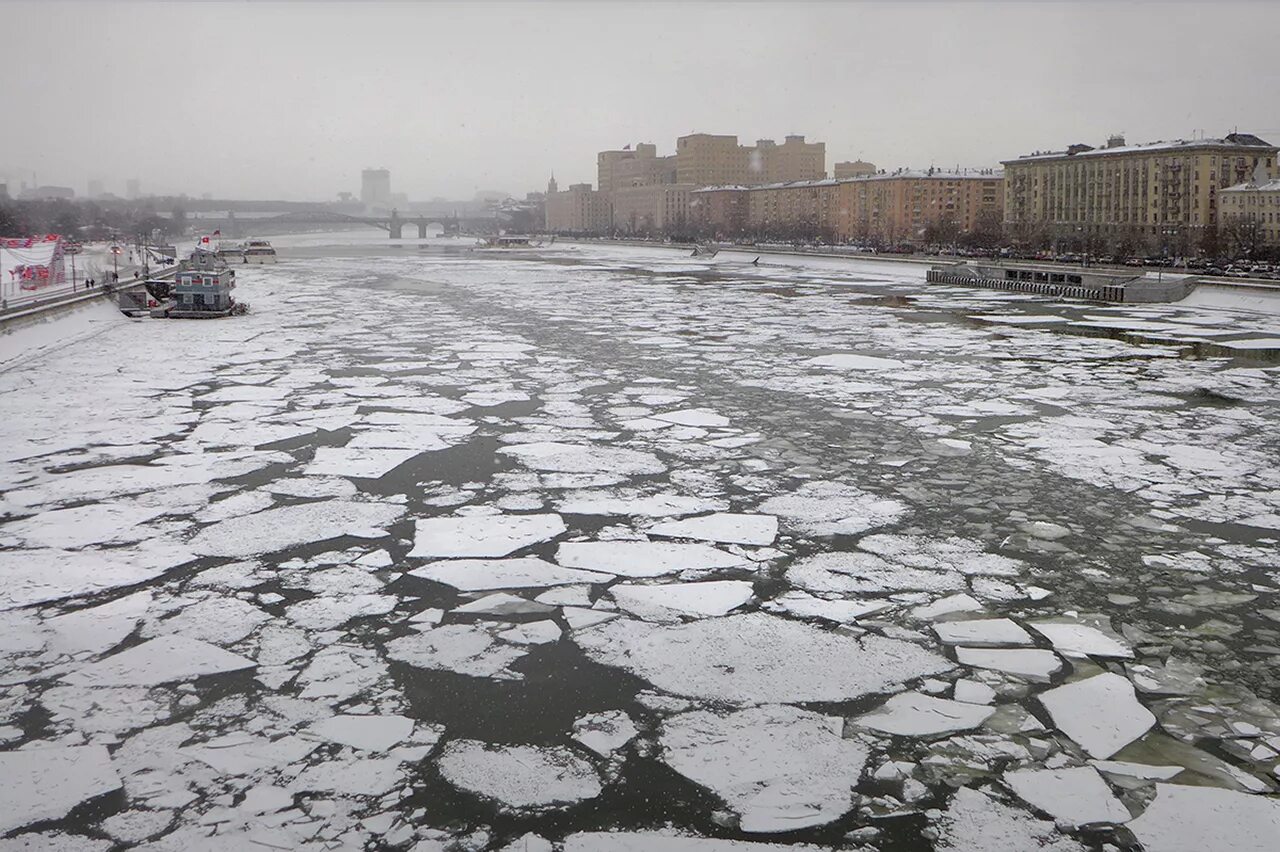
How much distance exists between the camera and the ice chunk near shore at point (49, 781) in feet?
12.9

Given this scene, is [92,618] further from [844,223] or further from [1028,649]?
[844,223]

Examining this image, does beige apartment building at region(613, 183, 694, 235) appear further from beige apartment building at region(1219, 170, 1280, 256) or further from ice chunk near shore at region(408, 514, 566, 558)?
ice chunk near shore at region(408, 514, 566, 558)

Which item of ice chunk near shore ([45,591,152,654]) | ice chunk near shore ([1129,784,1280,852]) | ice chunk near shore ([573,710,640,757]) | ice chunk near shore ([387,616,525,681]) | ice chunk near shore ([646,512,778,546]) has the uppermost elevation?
ice chunk near shore ([646,512,778,546])

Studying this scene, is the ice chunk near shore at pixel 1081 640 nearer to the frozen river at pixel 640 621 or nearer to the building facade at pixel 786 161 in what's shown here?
the frozen river at pixel 640 621

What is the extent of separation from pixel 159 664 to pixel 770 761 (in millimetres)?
3226

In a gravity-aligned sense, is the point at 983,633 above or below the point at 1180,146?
below

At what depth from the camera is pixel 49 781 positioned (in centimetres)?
417

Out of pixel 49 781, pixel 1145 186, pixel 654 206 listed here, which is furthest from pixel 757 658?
pixel 654 206

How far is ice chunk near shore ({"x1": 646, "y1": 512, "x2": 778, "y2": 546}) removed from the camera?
7.48 m

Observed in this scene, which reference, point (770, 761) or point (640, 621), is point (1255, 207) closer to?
point (640, 621)

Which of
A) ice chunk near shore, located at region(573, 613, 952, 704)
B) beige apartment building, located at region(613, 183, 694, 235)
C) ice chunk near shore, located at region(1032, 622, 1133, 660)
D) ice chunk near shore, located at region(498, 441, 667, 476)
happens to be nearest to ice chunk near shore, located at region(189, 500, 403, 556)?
ice chunk near shore, located at region(498, 441, 667, 476)

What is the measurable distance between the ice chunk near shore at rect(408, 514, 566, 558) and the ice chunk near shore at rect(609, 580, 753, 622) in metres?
1.17

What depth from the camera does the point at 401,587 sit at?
649cm

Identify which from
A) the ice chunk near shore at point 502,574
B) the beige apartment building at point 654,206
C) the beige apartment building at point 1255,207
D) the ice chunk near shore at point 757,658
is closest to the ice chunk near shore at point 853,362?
the ice chunk near shore at point 502,574
